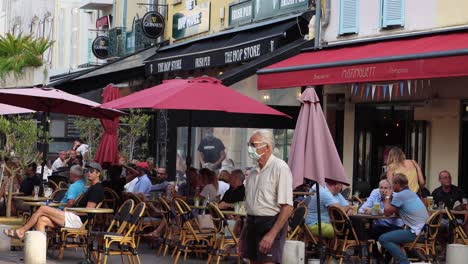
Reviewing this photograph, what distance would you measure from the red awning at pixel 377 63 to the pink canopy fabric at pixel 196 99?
1.87 metres

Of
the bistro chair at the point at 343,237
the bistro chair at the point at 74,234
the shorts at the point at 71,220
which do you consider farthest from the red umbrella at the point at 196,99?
the bistro chair at the point at 343,237

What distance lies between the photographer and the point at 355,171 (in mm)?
22750

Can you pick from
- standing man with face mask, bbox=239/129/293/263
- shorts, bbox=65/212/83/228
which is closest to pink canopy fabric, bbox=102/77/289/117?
shorts, bbox=65/212/83/228

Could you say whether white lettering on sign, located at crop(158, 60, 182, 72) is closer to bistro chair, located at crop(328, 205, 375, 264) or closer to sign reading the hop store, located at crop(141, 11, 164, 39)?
sign reading the hop store, located at crop(141, 11, 164, 39)

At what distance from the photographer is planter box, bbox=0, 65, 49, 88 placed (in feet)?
141

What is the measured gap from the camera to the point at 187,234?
16469 mm

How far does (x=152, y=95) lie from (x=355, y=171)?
6405 millimetres

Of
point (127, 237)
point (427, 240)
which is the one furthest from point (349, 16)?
point (127, 237)

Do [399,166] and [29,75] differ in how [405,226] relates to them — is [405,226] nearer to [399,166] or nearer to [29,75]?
[399,166]

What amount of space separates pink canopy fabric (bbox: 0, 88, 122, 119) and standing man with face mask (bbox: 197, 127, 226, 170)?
6.62 m

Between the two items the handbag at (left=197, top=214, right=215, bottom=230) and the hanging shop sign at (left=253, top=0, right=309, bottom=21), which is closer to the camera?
the handbag at (left=197, top=214, right=215, bottom=230)

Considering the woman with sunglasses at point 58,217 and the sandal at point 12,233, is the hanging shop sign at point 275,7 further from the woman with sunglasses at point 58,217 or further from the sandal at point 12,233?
the sandal at point 12,233

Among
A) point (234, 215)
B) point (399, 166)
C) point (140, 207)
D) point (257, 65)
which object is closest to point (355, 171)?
point (257, 65)

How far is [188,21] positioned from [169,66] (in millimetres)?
2547
